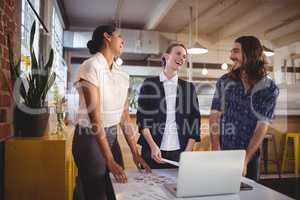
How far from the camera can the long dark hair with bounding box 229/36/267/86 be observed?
6.39ft

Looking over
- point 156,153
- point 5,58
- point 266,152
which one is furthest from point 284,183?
point 5,58

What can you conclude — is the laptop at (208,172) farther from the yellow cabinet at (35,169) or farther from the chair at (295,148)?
the chair at (295,148)

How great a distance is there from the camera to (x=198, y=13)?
213 inches

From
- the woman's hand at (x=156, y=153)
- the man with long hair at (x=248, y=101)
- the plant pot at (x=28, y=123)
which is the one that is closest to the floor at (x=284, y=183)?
the man with long hair at (x=248, y=101)

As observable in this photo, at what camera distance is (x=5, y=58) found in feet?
6.29

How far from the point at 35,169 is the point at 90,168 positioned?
23.7 inches

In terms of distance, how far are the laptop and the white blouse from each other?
634 mm

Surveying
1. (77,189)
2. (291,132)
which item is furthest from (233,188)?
(291,132)

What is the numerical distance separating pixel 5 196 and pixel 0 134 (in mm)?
418

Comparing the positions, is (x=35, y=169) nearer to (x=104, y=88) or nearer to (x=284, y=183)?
(x=104, y=88)

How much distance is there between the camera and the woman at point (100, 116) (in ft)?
4.72

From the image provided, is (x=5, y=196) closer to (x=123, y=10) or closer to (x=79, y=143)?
(x=79, y=143)

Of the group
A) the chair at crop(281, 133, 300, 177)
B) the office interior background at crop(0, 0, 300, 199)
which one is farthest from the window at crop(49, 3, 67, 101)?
the chair at crop(281, 133, 300, 177)

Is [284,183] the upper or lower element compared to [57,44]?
lower
